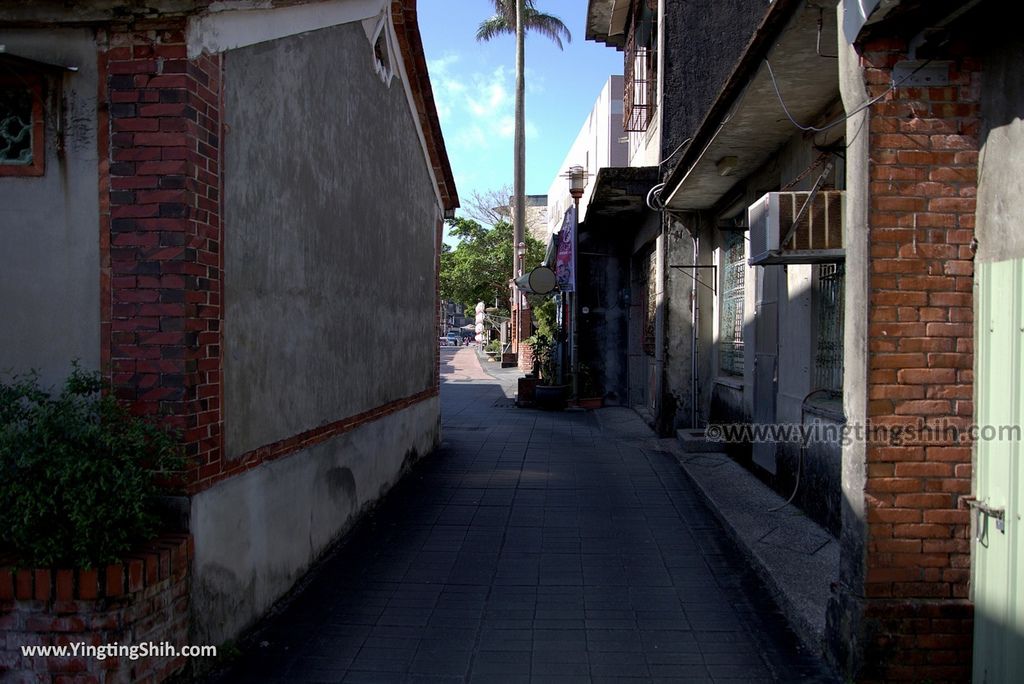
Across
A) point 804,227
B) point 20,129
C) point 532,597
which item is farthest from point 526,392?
point 20,129

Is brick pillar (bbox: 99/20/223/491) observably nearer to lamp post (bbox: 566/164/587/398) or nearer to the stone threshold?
the stone threshold

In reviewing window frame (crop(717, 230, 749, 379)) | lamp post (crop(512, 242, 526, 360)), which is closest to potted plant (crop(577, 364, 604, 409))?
window frame (crop(717, 230, 749, 379))

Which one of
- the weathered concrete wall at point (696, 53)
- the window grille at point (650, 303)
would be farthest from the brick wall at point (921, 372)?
the window grille at point (650, 303)

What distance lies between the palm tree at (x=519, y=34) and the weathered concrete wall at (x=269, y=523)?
694 inches

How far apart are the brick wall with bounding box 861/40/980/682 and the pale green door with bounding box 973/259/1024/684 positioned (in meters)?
0.10

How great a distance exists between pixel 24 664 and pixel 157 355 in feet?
4.70

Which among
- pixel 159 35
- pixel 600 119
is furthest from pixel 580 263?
pixel 600 119

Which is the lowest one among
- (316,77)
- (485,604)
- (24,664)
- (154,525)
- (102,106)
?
(485,604)

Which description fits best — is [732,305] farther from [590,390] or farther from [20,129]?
[20,129]

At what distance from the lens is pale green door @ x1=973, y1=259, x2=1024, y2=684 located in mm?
3139

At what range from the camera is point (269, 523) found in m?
4.69

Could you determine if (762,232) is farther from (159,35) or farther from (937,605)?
(159,35)

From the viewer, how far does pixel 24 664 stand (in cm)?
322

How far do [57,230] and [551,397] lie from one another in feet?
40.2
